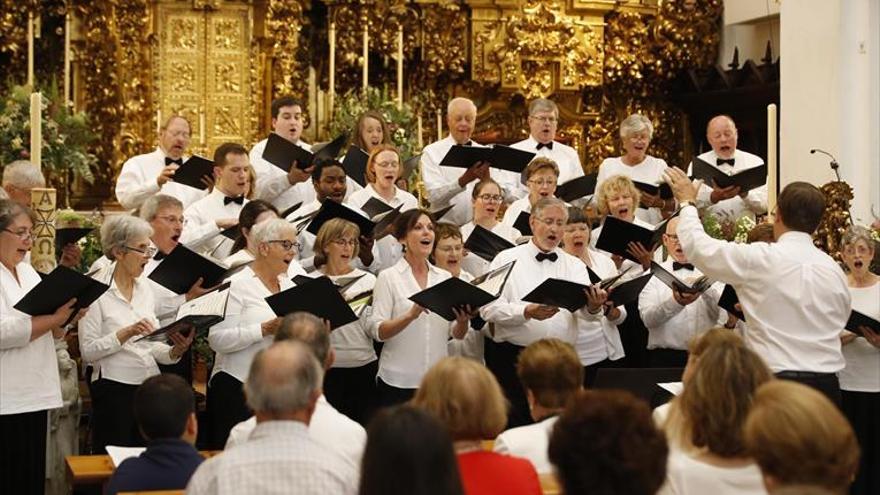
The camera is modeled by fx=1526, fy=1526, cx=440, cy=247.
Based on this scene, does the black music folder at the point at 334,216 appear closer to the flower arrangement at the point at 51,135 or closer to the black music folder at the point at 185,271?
the black music folder at the point at 185,271

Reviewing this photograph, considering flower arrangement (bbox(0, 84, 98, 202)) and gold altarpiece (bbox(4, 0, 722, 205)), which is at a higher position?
gold altarpiece (bbox(4, 0, 722, 205))

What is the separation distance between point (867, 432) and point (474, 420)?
11.9 ft

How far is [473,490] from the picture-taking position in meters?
3.87

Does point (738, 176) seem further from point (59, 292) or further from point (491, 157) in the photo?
point (59, 292)

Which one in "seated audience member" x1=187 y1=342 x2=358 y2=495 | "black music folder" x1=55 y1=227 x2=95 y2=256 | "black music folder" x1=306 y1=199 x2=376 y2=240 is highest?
"black music folder" x1=306 y1=199 x2=376 y2=240

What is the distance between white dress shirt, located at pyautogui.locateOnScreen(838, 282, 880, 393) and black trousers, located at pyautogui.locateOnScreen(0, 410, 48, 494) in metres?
3.64

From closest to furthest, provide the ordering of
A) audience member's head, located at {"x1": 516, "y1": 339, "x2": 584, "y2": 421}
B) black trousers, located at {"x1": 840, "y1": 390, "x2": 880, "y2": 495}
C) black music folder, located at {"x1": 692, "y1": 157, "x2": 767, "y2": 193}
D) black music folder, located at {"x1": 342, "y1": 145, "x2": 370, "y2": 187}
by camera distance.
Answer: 1. audience member's head, located at {"x1": 516, "y1": 339, "x2": 584, "y2": 421}
2. black trousers, located at {"x1": 840, "y1": 390, "x2": 880, "y2": 495}
3. black music folder, located at {"x1": 692, "y1": 157, "x2": 767, "y2": 193}
4. black music folder, located at {"x1": 342, "y1": 145, "x2": 370, "y2": 187}

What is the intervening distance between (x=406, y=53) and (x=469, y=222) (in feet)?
10.3

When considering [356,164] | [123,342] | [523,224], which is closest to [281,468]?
[123,342]

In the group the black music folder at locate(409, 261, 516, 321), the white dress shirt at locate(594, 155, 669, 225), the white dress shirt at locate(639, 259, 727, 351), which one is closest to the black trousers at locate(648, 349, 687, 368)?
the white dress shirt at locate(639, 259, 727, 351)

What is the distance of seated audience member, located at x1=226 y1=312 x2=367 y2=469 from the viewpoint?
455cm

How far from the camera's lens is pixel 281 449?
3762 millimetres

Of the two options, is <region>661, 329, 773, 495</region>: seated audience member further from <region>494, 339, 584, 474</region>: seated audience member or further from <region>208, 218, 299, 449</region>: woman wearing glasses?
<region>208, 218, 299, 449</region>: woman wearing glasses

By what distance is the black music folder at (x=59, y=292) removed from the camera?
19.2ft
